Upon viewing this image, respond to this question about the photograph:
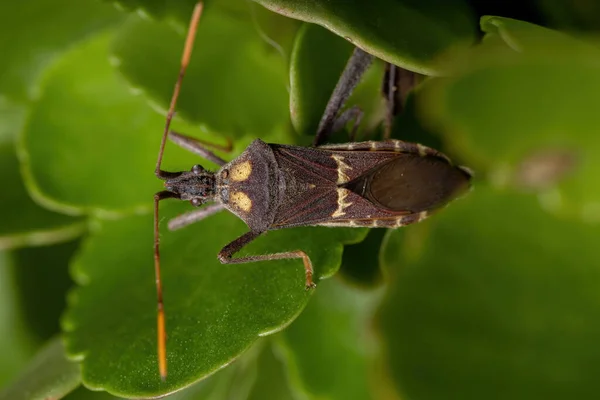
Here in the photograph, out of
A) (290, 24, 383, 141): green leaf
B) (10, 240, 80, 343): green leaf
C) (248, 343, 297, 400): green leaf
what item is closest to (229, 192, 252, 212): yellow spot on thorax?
(290, 24, 383, 141): green leaf

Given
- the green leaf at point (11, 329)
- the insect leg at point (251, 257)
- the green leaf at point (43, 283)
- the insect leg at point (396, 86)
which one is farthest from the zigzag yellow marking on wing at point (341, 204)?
the green leaf at point (11, 329)

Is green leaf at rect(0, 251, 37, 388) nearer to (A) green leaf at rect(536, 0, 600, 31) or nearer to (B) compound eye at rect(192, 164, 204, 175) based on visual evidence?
(B) compound eye at rect(192, 164, 204, 175)

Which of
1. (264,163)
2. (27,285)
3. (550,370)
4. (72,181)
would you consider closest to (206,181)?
(264,163)

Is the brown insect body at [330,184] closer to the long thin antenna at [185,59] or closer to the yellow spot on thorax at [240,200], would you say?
the yellow spot on thorax at [240,200]

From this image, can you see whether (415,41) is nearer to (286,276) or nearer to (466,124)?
(466,124)

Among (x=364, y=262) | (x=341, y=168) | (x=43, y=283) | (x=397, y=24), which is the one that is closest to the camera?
(x=397, y=24)

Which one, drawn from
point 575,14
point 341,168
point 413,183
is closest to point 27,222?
point 341,168

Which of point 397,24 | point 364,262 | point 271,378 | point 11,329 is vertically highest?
point 397,24

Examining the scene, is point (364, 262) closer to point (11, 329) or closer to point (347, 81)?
point (347, 81)
